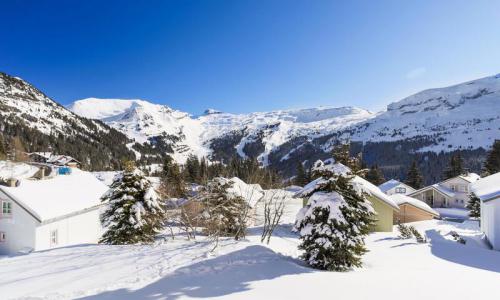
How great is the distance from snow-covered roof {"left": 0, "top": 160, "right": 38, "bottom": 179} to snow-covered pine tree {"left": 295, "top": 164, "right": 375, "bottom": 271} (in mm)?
66273

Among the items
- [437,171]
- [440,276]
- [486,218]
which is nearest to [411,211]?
[486,218]

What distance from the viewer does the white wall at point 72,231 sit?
968 inches

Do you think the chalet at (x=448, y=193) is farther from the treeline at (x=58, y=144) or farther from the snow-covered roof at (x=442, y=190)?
the treeline at (x=58, y=144)

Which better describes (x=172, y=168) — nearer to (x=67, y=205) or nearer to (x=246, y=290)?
(x=67, y=205)

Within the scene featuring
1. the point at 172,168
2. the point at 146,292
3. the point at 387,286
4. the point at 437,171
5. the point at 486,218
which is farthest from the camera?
the point at 437,171

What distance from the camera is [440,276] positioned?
11.5m

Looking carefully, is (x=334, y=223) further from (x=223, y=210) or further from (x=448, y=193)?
(x=448, y=193)

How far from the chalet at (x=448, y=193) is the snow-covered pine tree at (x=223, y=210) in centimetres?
4789

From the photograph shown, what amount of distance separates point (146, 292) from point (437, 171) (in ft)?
564

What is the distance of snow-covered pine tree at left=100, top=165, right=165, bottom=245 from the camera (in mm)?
20047

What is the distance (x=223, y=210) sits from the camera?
21.6 meters

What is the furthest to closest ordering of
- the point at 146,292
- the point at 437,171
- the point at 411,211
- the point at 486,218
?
the point at 437,171 → the point at 411,211 → the point at 486,218 → the point at 146,292

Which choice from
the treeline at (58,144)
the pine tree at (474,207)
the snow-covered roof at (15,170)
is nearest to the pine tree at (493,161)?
the pine tree at (474,207)

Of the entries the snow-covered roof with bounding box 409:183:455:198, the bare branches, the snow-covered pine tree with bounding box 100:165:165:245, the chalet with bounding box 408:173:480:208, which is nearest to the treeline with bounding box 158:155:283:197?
the bare branches
